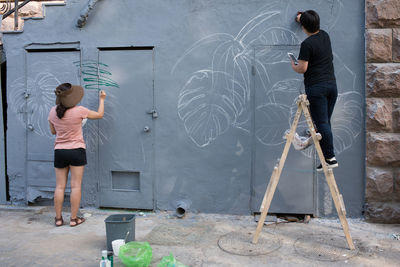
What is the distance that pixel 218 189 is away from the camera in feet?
18.1

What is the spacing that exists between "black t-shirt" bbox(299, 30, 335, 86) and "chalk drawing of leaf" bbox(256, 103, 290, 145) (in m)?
1.06

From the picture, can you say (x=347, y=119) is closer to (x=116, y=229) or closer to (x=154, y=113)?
(x=154, y=113)

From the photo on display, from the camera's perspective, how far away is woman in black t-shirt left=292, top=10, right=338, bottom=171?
4.14m

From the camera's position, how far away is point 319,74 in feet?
13.8

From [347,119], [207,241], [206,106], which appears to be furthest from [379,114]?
[207,241]

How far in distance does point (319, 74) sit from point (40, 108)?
416 centimetres

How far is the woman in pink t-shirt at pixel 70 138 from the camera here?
505 cm

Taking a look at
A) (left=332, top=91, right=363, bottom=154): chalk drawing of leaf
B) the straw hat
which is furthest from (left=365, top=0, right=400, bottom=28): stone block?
the straw hat

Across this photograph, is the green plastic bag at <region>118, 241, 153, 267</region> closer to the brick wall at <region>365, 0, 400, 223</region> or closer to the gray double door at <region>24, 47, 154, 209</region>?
the gray double door at <region>24, 47, 154, 209</region>

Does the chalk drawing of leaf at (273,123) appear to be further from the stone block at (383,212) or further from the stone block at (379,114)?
the stone block at (383,212)

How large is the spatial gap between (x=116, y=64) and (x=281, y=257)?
3530 mm

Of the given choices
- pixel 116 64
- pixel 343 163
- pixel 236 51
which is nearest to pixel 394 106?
pixel 343 163

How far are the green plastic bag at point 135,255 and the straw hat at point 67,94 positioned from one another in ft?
7.14

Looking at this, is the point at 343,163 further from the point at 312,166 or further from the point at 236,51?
the point at 236,51
